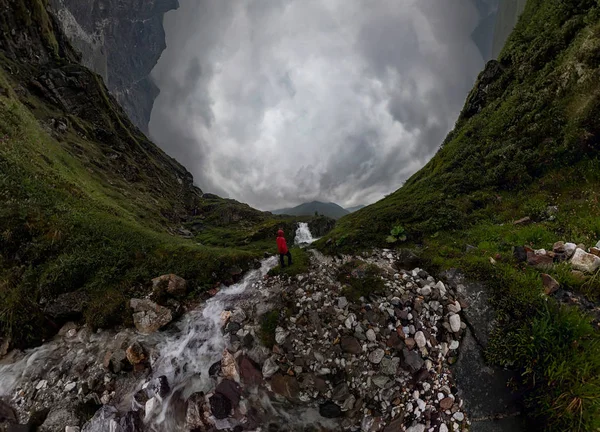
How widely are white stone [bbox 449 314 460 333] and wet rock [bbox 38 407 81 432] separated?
1234 cm

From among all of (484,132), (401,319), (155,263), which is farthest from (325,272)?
(484,132)

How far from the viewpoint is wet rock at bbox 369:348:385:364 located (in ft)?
24.7

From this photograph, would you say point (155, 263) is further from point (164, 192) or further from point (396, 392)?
point (164, 192)

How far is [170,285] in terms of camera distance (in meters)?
12.5

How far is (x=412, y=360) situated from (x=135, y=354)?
964 cm

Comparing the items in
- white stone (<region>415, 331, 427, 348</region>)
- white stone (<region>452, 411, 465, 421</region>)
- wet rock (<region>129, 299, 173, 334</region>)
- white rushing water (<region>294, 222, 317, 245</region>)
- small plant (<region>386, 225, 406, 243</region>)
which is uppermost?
white rushing water (<region>294, 222, 317, 245</region>)

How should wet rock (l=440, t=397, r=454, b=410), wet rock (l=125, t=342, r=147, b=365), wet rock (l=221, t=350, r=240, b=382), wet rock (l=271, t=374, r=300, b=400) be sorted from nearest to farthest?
wet rock (l=440, t=397, r=454, b=410)
wet rock (l=271, t=374, r=300, b=400)
wet rock (l=221, t=350, r=240, b=382)
wet rock (l=125, t=342, r=147, b=365)

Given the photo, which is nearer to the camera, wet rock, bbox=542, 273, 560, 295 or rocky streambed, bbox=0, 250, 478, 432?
rocky streambed, bbox=0, 250, 478, 432

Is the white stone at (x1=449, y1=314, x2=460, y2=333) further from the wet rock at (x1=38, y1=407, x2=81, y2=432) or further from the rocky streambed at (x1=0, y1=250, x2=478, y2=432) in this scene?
the wet rock at (x1=38, y1=407, x2=81, y2=432)

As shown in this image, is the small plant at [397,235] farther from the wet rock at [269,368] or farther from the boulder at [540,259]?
the wet rock at [269,368]

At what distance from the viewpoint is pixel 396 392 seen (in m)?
6.91

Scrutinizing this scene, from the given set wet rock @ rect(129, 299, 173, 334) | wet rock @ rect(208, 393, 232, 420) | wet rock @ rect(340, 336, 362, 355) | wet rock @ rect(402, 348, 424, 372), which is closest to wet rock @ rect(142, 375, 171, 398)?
wet rock @ rect(208, 393, 232, 420)

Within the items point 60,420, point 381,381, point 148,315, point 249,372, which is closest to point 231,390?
point 249,372

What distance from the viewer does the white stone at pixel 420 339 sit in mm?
7594
